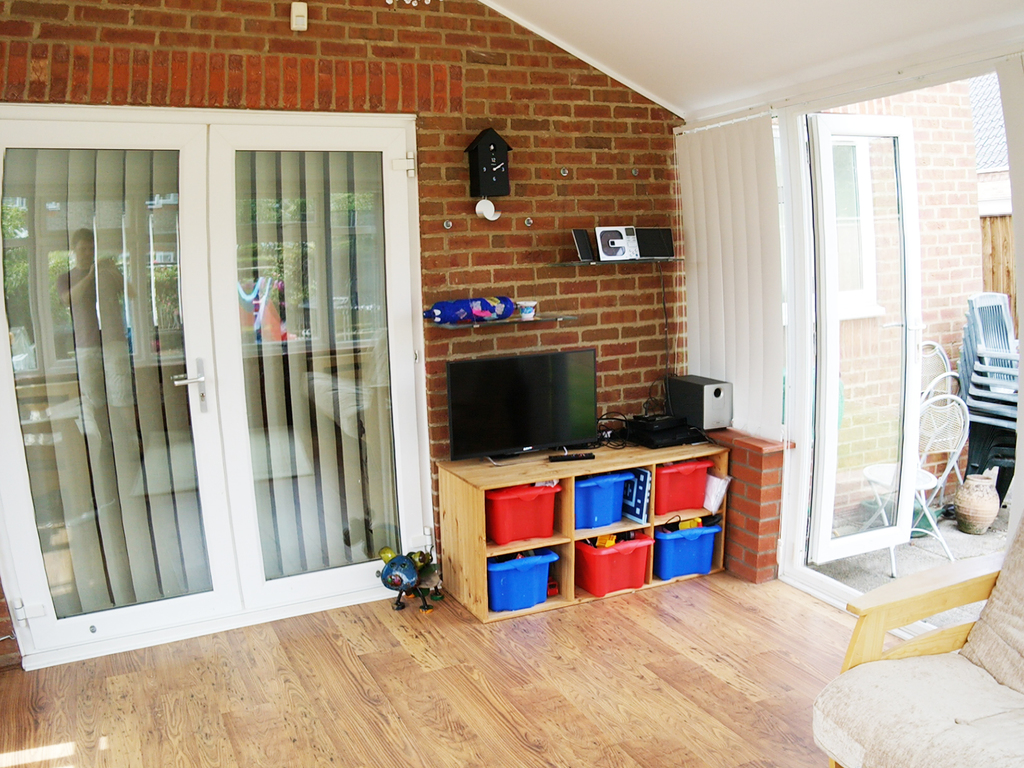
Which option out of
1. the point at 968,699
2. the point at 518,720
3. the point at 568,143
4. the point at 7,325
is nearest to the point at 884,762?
the point at 968,699

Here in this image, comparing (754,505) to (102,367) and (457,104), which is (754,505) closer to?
(457,104)

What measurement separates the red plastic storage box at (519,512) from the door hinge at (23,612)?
1856mm

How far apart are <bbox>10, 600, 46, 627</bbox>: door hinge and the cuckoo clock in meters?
2.55

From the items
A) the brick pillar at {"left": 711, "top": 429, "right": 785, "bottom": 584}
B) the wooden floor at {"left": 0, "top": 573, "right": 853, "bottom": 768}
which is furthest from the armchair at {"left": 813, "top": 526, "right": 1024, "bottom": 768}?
the brick pillar at {"left": 711, "top": 429, "right": 785, "bottom": 584}

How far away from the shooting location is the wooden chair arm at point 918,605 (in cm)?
231

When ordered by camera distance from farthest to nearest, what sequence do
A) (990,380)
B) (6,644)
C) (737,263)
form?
(990,380), (737,263), (6,644)

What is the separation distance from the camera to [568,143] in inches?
159

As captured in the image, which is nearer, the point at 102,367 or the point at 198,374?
the point at 102,367

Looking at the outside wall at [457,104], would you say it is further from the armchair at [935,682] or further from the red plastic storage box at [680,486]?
the armchair at [935,682]

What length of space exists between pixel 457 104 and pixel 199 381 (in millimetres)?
1682

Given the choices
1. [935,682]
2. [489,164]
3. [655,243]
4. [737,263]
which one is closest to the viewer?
[935,682]

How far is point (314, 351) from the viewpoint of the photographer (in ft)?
12.1

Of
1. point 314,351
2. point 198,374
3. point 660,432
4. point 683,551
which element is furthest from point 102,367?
point 683,551

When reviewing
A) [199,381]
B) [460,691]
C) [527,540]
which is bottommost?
[460,691]
